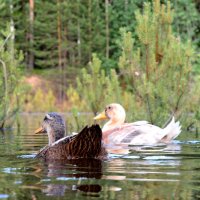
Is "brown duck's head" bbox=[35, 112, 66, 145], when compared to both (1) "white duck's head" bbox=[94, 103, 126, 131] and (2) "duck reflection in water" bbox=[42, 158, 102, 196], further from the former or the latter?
(1) "white duck's head" bbox=[94, 103, 126, 131]

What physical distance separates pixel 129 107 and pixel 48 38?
31.5 metres

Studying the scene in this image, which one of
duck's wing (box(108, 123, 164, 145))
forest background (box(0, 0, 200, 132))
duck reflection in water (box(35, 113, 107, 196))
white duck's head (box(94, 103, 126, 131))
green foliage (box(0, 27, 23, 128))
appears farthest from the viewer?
green foliage (box(0, 27, 23, 128))

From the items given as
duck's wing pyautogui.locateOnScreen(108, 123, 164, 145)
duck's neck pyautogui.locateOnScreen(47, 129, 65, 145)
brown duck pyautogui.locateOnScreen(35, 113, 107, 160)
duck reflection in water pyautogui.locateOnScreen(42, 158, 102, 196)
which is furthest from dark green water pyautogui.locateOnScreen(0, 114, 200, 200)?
duck's wing pyautogui.locateOnScreen(108, 123, 164, 145)

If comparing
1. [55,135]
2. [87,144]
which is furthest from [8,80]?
[87,144]

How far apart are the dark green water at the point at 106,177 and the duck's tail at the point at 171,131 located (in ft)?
8.27

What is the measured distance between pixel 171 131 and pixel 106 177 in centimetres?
605

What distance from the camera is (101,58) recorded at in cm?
4650

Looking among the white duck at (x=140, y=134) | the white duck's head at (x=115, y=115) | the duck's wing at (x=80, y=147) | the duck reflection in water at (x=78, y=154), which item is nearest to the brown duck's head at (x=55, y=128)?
the duck reflection in water at (x=78, y=154)

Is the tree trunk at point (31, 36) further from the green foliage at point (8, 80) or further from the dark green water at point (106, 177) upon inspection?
the dark green water at point (106, 177)

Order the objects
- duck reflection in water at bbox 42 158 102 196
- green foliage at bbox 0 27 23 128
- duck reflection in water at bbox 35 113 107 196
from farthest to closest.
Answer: green foliage at bbox 0 27 23 128 → duck reflection in water at bbox 35 113 107 196 → duck reflection in water at bbox 42 158 102 196

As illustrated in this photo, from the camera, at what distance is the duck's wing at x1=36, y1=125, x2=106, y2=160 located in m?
A: 8.31

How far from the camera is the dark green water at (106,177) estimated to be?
573 centimetres

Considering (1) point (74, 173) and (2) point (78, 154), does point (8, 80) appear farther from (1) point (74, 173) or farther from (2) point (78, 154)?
(1) point (74, 173)

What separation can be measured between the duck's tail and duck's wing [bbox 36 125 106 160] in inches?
154
